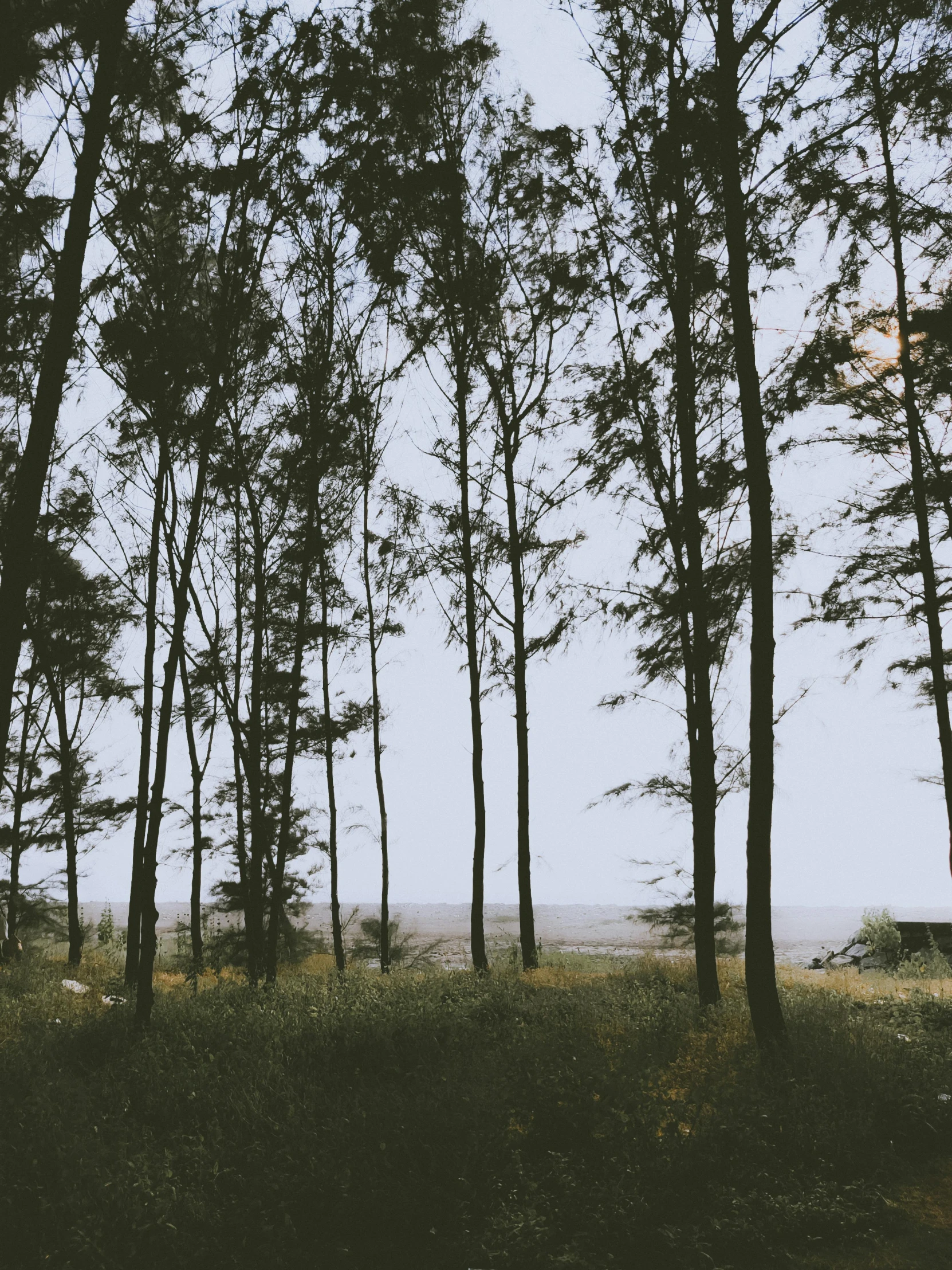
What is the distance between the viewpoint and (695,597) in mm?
11086

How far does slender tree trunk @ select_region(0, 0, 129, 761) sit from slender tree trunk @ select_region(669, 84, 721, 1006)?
7665mm

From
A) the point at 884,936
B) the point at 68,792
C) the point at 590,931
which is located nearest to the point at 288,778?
the point at 68,792

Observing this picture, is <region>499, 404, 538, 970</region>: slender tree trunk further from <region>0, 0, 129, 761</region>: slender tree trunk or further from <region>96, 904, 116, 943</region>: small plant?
<region>96, 904, 116, 943</region>: small plant

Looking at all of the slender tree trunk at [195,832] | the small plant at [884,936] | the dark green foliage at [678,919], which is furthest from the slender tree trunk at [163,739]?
the small plant at [884,936]

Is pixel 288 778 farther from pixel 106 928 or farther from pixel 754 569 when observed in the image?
pixel 106 928

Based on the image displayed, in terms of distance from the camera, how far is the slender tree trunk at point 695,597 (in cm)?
1098

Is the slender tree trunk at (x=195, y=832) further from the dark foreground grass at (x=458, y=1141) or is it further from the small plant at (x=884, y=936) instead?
the small plant at (x=884, y=936)

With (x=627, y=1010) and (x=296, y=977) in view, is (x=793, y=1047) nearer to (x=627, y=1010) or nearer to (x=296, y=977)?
(x=627, y=1010)

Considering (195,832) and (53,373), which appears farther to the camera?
(195,832)

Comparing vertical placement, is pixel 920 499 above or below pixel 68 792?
above

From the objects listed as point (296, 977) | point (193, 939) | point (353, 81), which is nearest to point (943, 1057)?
point (296, 977)

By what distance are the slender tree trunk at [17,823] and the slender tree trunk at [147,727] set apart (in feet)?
14.0

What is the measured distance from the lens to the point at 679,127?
419 inches

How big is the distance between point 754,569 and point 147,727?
37.4 feet
